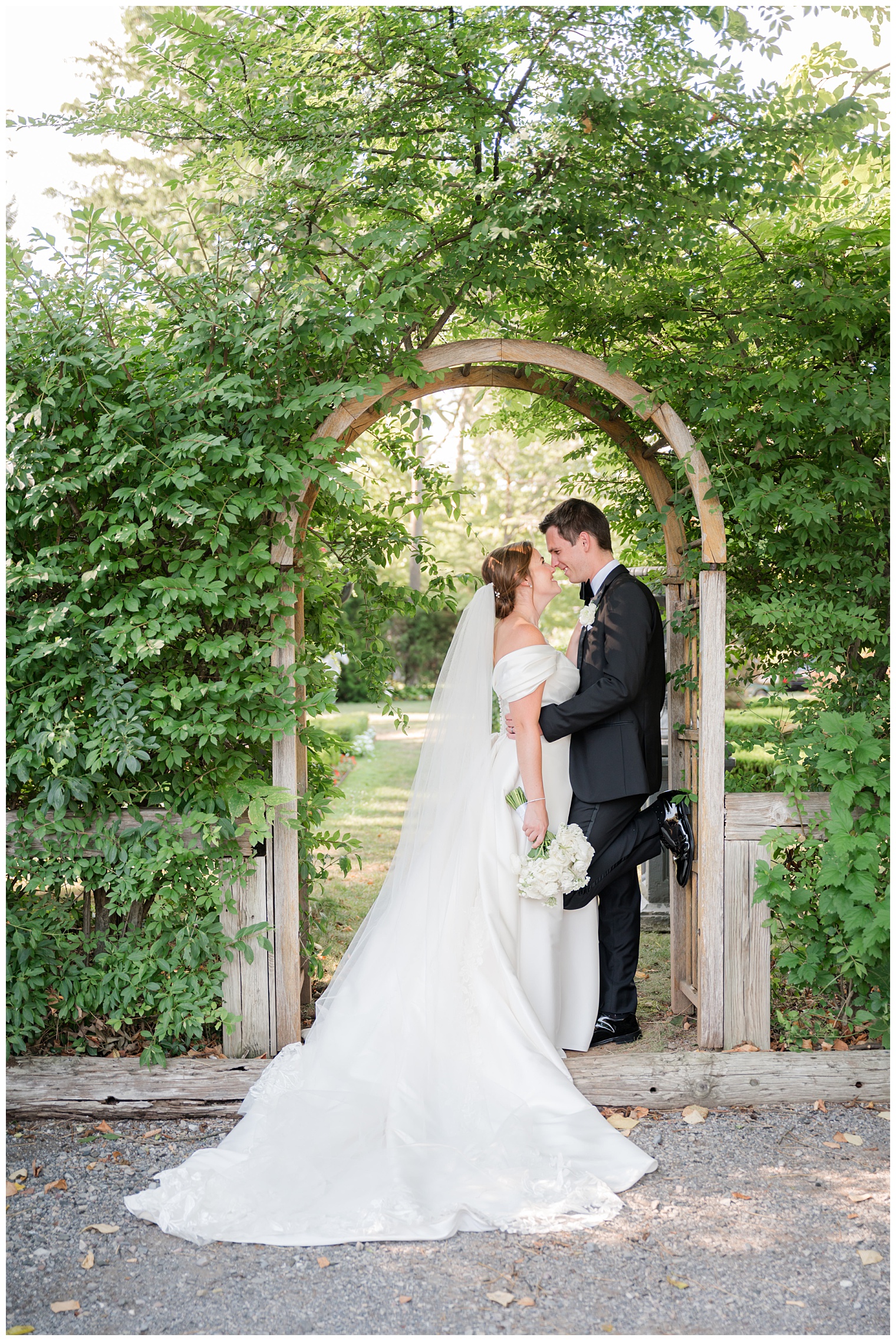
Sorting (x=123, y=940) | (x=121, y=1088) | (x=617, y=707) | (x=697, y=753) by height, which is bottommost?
(x=121, y=1088)

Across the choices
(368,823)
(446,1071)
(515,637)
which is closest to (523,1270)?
(446,1071)

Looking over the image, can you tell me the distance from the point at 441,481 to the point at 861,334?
6.10 ft

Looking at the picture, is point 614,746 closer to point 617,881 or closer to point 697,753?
point 697,753

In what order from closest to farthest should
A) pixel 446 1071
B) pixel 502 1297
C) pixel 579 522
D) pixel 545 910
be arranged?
pixel 502 1297, pixel 446 1071, pixel 545 910, pixel 579 522

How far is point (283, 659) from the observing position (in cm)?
392

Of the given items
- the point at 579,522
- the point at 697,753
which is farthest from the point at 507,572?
the point at 697,753

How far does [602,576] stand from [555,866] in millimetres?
1300

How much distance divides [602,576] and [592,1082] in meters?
2.08

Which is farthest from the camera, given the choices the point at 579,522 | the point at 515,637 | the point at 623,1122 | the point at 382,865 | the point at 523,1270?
the point at 382,865

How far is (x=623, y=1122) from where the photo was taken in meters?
3.65

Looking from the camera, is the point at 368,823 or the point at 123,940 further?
the point at 368,823

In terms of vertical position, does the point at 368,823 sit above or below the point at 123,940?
below

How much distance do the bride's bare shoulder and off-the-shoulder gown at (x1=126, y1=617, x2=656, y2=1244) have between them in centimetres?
6

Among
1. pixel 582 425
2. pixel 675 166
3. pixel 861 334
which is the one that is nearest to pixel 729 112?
pixel 675 166
